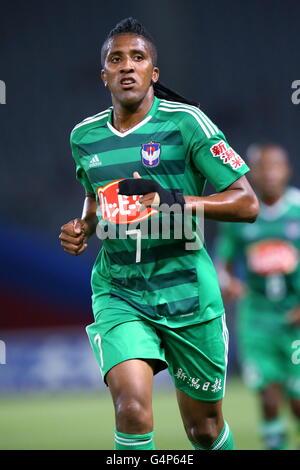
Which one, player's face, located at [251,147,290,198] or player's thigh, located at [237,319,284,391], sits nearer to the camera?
player's thigh, located at [237,319,284,391]

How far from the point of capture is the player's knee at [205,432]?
4.14 metres

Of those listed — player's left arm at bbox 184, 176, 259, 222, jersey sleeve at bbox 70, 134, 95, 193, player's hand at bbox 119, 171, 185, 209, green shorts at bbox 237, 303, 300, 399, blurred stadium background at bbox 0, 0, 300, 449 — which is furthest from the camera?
blurred stadium background at bbox 0, 0, 300, 449

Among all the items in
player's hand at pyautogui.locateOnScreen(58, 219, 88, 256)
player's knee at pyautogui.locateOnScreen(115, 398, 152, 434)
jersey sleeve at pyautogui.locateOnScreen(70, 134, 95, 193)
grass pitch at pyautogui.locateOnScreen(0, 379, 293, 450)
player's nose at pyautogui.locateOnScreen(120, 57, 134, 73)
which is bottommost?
grass pitch at pyautogui.locateOnScreen(0, 379, 293, 450)

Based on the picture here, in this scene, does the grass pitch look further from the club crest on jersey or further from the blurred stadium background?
the club crest on jersey

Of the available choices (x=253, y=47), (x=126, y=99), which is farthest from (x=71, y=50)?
(x=126, y=99)

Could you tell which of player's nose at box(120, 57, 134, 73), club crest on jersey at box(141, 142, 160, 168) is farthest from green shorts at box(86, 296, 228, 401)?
player's nose at box(120, 57, 134, 73)

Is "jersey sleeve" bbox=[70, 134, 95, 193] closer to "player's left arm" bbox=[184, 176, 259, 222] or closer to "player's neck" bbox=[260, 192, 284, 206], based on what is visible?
"player's left arm" bbox=[184, 176, 259, 222]

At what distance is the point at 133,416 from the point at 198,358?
1.98 feet

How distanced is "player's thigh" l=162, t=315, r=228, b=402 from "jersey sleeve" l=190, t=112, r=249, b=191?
0.69 m

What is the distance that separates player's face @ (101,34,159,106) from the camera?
157 inches

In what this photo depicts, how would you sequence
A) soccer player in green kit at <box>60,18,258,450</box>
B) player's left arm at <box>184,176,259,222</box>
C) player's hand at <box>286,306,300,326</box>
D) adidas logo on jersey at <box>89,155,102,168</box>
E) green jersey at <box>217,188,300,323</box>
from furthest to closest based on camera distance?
green jersey at <box>217,188,300,323</box>
player's hand at <box>286,306,300,326</box>
adidas logo on jersey at <box>89,155,102,168</box>
soccer player in green kit at <box>60,18,258,450</box>
player's left arm at <box>184,176,259,222</box>

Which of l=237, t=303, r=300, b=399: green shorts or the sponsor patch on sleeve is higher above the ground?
the sponsor patch on sleeve

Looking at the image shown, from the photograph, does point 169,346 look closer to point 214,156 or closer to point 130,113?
point 214,156
